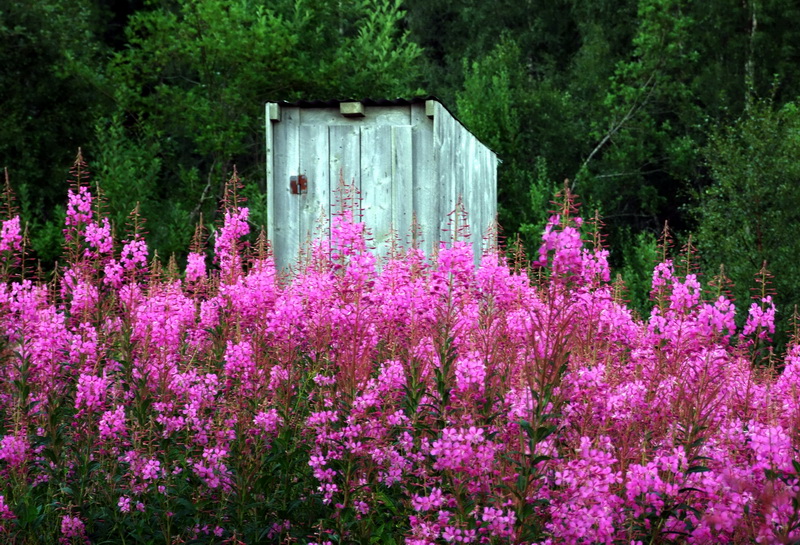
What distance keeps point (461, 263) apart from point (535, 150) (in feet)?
54.2

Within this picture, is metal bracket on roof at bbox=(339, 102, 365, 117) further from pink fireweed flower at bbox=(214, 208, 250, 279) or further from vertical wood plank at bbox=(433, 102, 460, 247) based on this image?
pink fireweed flower at bbox=(214, 208, 250, 279)

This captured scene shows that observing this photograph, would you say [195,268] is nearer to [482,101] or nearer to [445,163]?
[445,163]

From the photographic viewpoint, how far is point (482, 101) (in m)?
17.2

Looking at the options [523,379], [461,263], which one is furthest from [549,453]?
[461,263]

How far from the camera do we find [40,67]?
14281 millimetres

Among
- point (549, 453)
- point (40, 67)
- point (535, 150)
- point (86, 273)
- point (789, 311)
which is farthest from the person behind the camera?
point (535, 150)

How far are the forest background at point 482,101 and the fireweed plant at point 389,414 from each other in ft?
13.0

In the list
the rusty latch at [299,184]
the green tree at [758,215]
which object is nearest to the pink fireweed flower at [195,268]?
the rusty latch at [299,184]

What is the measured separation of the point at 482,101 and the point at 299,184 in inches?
347

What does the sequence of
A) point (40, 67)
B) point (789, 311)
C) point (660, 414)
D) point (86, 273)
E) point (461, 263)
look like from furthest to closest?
1. point (40, 67)
2. point (789, 311)
3. point (86, 273)
4. point (461, 263)
5. point (660, 414)

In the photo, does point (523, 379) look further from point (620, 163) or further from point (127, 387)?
point (620, 163)

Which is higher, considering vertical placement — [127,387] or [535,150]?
[535,150]

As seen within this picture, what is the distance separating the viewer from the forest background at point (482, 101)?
487 inches

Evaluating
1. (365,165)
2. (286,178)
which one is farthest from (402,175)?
(286,178)
